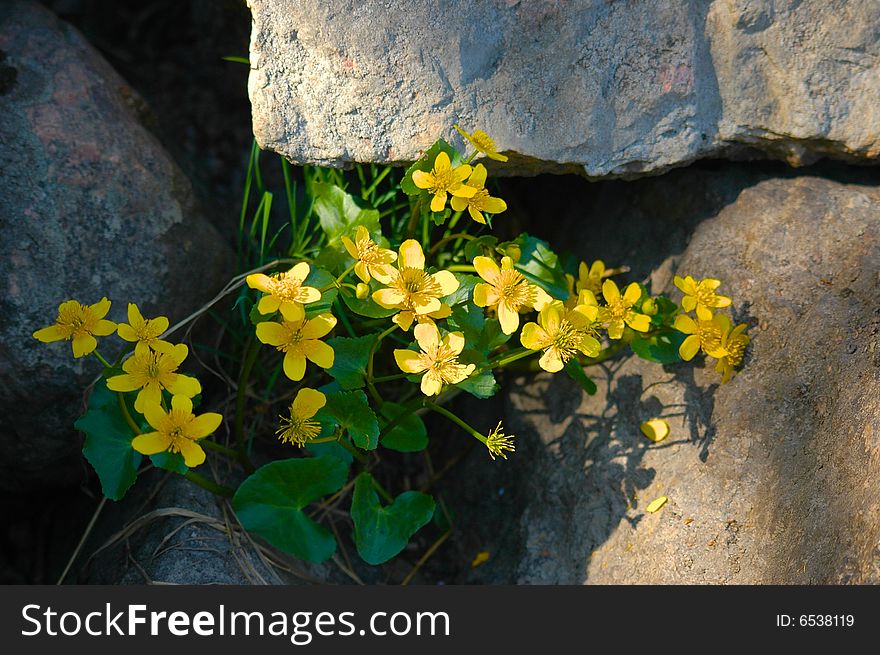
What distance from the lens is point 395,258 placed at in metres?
1.62

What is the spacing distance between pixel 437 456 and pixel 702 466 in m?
0.77

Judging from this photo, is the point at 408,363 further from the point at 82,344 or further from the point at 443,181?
the point at 82,344

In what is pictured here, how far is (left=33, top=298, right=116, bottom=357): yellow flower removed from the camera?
5.08 feet

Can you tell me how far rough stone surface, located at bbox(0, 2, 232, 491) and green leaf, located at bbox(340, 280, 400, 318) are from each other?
1.75 feet

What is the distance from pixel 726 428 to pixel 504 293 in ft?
1.97

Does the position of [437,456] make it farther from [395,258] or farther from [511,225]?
[395,258]

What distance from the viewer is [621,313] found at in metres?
1.77

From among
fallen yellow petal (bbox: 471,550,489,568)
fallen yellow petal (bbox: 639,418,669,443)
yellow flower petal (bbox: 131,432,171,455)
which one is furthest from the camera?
fallen yellow petal (bbox: 471,550,489,568)

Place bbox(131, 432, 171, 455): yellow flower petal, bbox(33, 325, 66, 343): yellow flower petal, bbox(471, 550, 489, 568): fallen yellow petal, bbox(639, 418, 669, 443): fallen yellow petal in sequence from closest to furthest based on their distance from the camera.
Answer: bbox(131, 432, 171, 455): yellow flower petal → bbox(33, 325, 66, 343): yellow flower petal → bbox(639, 418, 669, 443): fallen yellow petal → bbox(471, 550, 489, 568): fallen yellow petal

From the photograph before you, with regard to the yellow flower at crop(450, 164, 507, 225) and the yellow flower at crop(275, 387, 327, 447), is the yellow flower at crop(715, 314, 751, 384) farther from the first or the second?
the yellow flower at crop(275, 387, 327, 447)

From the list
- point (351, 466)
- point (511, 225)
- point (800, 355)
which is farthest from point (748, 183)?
point (351, 466)


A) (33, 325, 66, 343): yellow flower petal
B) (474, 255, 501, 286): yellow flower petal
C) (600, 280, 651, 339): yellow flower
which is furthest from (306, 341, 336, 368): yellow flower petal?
(600, 280, 651, 339): yellow flower

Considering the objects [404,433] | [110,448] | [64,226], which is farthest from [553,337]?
[64,226]

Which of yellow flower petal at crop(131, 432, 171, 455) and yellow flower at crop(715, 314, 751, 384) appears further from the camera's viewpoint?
yellow flower at crop(715, 314, 751, 384)
